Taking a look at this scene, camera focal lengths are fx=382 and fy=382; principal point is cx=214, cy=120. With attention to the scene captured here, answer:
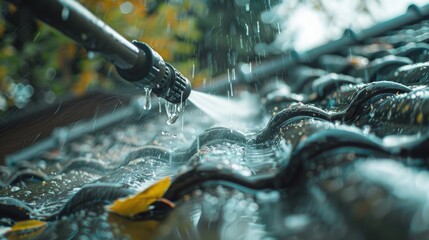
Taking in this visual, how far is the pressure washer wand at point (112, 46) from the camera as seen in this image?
119cm

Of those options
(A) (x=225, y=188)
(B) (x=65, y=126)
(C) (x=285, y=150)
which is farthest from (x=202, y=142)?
(B) (x=65, y=126)

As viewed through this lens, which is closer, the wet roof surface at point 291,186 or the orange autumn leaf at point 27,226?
the wet roof surface at point 291,186

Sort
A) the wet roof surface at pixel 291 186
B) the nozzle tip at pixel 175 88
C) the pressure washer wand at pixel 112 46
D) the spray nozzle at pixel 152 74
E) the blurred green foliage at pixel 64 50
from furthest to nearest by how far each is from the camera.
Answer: the blurred green foliage at pixel 64 50 → the nozzle tip at pixel 175 88 → the spray nozzle at pixel 152 74 → the pressure washer wand at pixel 112 46 → the wet roof surface at pixel 291 186

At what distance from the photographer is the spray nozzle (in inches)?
67.3

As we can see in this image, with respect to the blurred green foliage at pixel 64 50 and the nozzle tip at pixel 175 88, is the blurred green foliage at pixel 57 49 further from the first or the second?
the nozzle tip at pixel 175 88

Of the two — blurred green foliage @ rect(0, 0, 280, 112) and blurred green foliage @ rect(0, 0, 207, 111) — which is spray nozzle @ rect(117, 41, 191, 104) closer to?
blurred green foliage @ rect(0, 0, 280, 112)

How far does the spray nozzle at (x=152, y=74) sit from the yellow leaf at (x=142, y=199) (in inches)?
24.8

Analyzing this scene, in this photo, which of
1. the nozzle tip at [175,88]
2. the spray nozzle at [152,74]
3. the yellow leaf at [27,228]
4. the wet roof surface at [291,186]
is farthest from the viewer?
the nozzle tip at [175,88]

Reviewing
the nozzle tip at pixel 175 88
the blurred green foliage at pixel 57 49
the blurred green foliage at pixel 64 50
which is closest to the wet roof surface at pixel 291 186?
the nozzle tip at pixel 175 88

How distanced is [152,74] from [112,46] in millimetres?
324

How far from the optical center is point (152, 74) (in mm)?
1756

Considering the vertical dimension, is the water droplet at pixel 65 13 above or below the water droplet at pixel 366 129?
above

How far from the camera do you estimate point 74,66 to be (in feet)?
29.1

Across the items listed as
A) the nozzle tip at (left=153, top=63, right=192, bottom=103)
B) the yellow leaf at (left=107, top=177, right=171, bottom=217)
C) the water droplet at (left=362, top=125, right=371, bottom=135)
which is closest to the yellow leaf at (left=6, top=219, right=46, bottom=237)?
the yellow leaf at (left=107, top=177, right=171, bottom=217)
